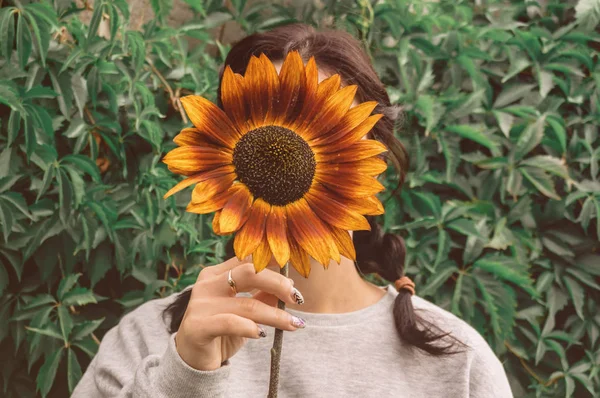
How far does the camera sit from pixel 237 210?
46cm

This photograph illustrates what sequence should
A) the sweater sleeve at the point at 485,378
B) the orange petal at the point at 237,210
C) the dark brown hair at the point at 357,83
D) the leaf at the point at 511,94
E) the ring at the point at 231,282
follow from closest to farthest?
the orange petal at the point at 237,210 < the ring at the point at 231,282 < the dark brown hair at the point at 357,83 < the sweater sleeve at the point at 485,378 < the leaf at the point at 511,94

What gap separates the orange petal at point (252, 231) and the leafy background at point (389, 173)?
73 centimetres

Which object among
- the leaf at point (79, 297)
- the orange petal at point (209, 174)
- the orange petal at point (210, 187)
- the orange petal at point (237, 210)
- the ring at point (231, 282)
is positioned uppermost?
the orange petal at point (209, 174)

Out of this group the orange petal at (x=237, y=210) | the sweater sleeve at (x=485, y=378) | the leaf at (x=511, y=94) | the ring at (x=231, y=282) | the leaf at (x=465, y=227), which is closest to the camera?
the orange petal at (x=237, y=210)

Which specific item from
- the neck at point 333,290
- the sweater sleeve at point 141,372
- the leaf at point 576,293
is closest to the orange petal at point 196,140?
the sweater sleeve at point 141,372

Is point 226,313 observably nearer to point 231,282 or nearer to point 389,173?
point 231,282

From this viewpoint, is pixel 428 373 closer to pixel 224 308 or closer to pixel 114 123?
pixel 224 308

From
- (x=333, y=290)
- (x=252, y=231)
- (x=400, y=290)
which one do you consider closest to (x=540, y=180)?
(x=400, y=290)

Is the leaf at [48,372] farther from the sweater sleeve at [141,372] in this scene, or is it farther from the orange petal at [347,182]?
the orange petal at [347,182]

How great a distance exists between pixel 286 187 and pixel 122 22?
89 cm

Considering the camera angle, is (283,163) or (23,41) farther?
(23,41)

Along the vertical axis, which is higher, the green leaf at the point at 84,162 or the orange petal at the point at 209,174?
the orange petal at the point at 209,174

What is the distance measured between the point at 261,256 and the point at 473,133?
3.71ft

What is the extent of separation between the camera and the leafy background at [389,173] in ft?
3.67
